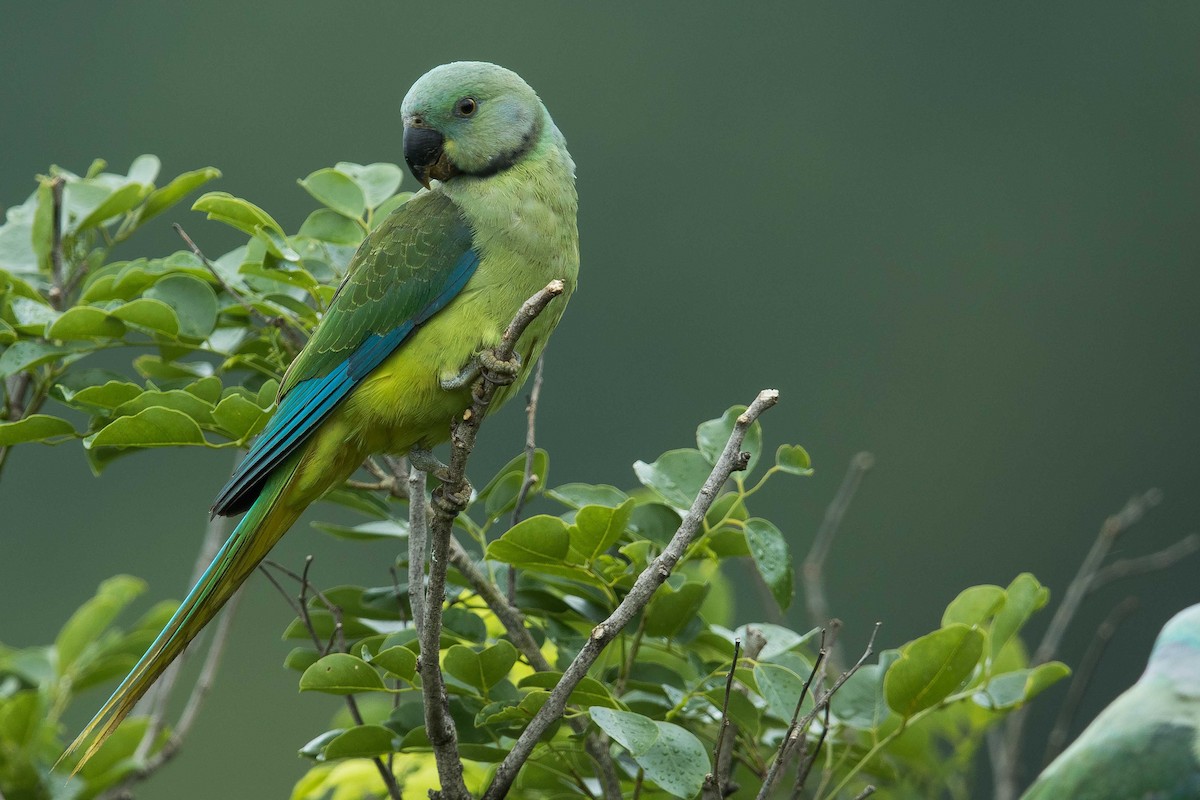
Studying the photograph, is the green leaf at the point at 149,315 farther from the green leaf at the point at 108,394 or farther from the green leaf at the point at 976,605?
the green leaf at the point at 976,605

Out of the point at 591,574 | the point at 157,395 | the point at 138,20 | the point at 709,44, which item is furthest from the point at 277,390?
the point at 138,20

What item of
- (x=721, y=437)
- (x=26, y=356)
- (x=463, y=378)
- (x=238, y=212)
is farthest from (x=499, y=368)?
(x=26, y=356)

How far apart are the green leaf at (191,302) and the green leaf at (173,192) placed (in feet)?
1.01

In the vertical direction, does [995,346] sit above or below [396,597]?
below

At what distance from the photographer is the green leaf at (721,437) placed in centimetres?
221

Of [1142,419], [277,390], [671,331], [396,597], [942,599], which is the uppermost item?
[277,390]

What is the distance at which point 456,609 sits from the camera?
219 centimetres

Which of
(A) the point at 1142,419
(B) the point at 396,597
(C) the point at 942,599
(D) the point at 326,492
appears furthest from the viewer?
(A) the point at 1142,419

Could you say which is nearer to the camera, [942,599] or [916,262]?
[942,599]

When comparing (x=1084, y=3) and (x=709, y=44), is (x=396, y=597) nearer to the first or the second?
(x=709, y=44)

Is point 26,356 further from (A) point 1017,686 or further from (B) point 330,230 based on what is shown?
(A) point 1017,686

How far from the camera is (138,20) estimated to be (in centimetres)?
1456

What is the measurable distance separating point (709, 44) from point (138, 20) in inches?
253

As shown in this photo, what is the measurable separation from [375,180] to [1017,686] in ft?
5.03
